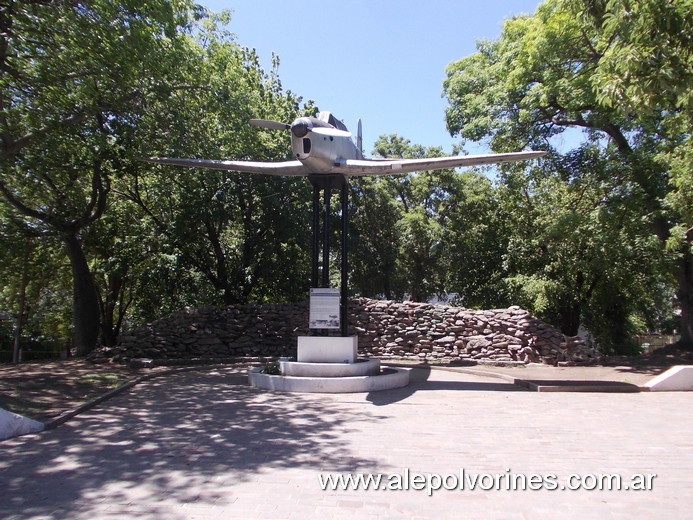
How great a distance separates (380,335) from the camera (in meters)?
18.2

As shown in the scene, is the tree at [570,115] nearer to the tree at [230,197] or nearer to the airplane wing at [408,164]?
the airplane wing at [408,164]

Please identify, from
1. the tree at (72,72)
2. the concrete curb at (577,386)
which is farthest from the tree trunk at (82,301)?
the concrete curb at (577,386)

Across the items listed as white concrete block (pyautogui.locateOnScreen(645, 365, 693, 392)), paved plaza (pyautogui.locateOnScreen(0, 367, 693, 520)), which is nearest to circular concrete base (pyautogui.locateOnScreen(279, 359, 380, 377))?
paved plaza (pyautogui.locateOnScreen(0, 367, 693, 520))

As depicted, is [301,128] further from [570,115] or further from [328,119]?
[570,115]

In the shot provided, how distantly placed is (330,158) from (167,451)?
24.8 ft

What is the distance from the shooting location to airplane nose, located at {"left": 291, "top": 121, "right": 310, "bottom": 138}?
11.1 m

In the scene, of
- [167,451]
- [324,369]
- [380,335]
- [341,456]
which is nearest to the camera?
[341,456]

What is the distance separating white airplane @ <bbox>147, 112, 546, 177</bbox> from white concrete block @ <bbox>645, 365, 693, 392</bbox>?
557 centimetres

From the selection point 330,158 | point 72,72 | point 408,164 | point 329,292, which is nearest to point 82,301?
point 72,72

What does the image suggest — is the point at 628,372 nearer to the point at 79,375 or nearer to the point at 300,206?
the point at 300,206

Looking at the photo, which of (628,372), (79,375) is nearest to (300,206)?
(79,375)

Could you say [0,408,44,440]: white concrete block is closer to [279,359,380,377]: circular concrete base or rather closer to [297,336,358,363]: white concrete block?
[279,359,380,377]: circular concrete base

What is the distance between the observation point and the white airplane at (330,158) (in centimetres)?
1134

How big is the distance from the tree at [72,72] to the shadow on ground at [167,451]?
635cm
